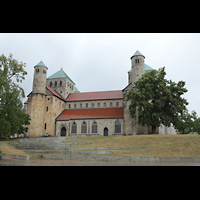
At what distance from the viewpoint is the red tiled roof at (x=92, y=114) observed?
45031 millimetres

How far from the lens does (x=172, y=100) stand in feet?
112

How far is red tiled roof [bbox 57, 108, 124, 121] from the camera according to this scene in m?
45.0

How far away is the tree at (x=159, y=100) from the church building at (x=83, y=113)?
6.62 meters

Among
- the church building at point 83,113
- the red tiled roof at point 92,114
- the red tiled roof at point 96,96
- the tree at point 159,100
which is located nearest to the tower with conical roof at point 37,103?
the church building at point 83,113

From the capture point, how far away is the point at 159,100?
33719mm

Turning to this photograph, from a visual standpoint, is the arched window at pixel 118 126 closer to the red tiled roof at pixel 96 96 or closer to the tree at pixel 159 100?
the tree at pixel 159 100

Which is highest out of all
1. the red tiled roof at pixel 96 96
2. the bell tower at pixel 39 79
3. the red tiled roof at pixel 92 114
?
the bell tower at pixel 39 79

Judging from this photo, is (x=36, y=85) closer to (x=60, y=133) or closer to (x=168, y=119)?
(x=60, y=133)

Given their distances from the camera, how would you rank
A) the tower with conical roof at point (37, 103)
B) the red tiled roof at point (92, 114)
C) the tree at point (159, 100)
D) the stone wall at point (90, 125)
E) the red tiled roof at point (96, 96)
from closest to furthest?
the tree at point (159, 100) < the stone wall at point (90, 125) < the tower with conical roof at point (37, 103) < the red tiled roof at point (92, 114) < the red tiled roof at point (96, 96)

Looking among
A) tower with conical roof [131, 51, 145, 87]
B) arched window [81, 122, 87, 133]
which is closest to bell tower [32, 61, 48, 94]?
arched window [81, 122, 87, 133]

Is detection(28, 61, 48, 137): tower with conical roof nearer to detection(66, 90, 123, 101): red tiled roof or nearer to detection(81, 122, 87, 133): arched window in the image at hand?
detection(66, 90, 123, 101): red tiled roof

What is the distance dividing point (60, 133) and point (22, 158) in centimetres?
2790

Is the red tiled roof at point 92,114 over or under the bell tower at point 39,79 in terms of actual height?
under
